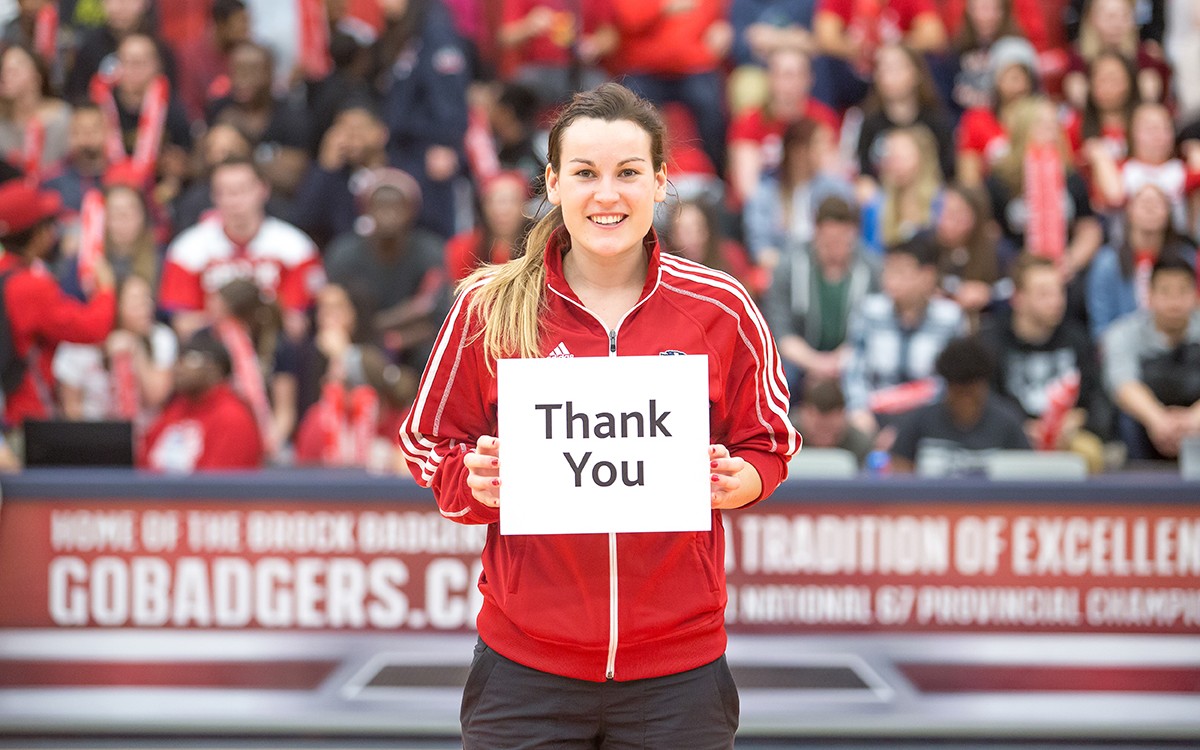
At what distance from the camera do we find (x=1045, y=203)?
888cm

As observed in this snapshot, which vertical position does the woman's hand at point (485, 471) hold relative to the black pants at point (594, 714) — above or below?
above

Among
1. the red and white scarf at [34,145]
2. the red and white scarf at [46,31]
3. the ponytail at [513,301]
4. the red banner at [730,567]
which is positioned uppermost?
the red and white scarf at [46,31]

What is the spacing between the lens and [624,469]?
2.83 m

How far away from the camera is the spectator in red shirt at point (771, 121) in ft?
30.7

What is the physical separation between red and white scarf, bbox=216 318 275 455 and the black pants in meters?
4.75

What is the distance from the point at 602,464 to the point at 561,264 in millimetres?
441

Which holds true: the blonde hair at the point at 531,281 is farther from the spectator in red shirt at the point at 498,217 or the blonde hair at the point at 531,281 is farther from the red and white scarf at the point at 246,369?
the spectator in red shirt at the point at 498,217

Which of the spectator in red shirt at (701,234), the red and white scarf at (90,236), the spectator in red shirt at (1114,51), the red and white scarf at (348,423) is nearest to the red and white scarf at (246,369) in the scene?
the red and white scarf at (348,423)

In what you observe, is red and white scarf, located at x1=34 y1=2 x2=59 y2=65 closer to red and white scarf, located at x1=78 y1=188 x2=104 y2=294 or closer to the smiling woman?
red and white scarf, located at x1=78 y1=188 x2=104 y2=294

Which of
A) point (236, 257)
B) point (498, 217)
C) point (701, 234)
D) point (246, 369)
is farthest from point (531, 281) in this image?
point (236, 257)

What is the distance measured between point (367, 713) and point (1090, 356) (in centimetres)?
419

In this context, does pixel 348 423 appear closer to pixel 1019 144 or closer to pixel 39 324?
pixel 39 324

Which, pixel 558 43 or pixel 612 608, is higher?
pixel 558 43

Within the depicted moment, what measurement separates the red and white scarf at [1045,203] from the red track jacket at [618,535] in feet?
20.6
